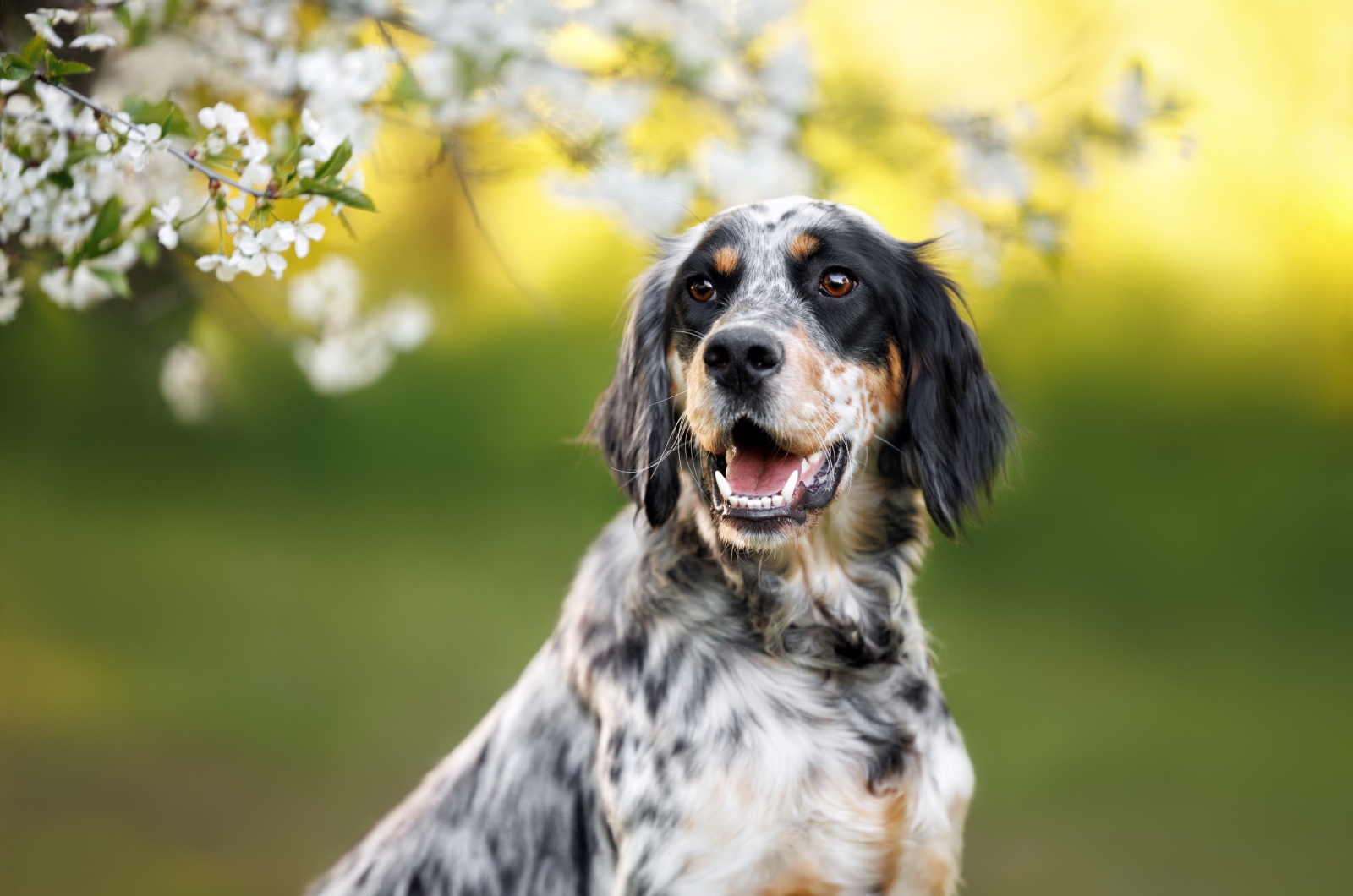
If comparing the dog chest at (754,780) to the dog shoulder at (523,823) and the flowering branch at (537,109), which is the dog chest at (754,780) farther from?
the flowering branch at (537,109)

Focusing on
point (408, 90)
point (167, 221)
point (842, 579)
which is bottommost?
point (842, 579)

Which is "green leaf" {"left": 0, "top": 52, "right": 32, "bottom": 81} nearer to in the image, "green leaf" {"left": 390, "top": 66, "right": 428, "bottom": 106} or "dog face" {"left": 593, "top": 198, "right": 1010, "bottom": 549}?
"green leaf" {"left": 390, "top": 66, "right": 428, "bottom": 106}

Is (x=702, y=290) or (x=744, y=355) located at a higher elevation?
(x=702, y=290)

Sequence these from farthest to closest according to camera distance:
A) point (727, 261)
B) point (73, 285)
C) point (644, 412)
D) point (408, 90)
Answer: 1. point (73, 285)
2. point (408, 90)
3. point (644, 412)
4. point (727, 261)

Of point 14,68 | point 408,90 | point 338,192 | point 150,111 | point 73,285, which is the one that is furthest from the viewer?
point 73,285

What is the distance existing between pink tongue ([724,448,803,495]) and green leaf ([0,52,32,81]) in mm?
1378

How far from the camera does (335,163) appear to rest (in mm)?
2170

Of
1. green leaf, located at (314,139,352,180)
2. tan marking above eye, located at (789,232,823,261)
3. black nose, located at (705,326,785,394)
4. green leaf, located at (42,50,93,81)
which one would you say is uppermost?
tan marking above eye, located at (789,232,823,261)

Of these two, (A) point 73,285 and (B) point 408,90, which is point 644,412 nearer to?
(B) point 408,90

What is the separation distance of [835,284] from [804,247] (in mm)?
98

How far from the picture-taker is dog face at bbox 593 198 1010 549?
2.25 metres

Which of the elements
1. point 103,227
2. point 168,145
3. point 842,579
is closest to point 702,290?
point 842,579

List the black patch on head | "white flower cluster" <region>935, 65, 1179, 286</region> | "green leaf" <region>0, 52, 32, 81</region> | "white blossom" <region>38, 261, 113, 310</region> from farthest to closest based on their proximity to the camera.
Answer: "white flower cluster" <region>935, 65, 1179, 286</region>, "white blossom" <region>38, 261, 113, 310</region>, the black patch on head, "green leaf" <region>0, 52, 32, 81</region>

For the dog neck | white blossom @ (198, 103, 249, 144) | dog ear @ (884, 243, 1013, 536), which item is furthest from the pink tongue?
white blossom @ (198, 103, 249, 144)
